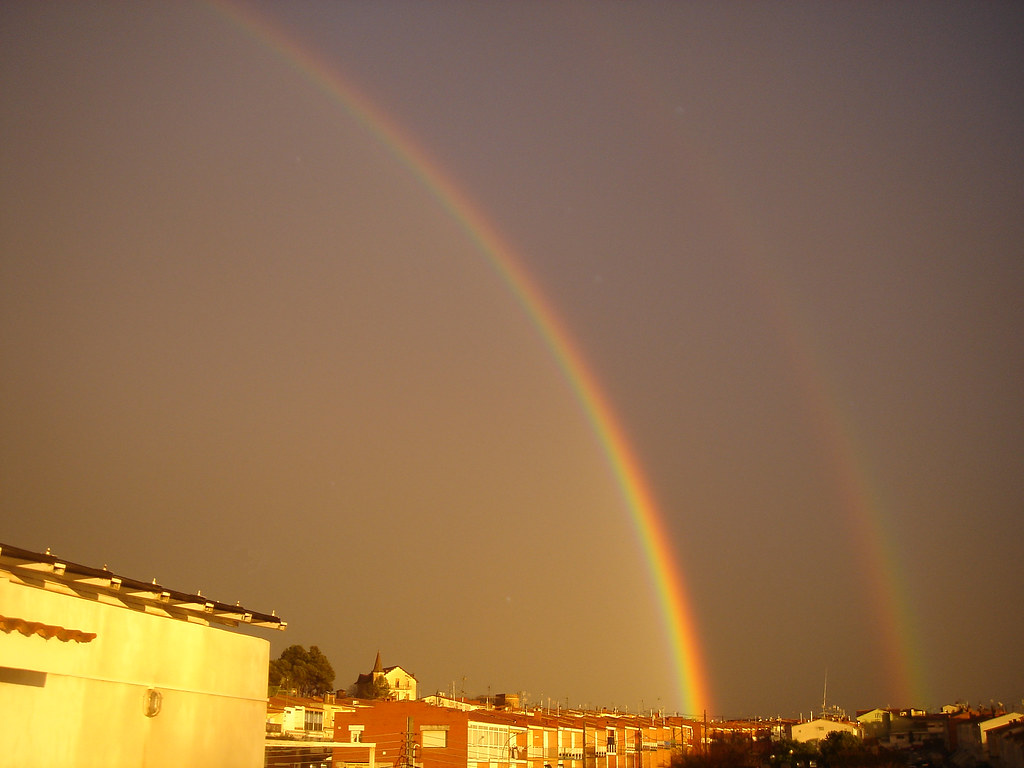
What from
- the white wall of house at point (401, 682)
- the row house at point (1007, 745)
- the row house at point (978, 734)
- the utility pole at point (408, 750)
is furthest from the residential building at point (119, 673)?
the white wall of house at point (401, 682)

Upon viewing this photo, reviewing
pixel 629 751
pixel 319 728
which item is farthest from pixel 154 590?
pixel 629 751

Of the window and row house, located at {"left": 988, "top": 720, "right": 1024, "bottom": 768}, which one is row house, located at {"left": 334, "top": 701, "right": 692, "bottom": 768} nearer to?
the window

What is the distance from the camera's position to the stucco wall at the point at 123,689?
12.1 meters

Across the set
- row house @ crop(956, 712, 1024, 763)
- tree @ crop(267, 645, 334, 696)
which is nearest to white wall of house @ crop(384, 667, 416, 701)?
tree @ crop(267, 645, 334, 696)

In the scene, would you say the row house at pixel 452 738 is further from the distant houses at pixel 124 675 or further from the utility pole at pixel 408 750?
the distant houses at pixel 124 675

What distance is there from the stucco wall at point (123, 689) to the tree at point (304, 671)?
59.1 meters

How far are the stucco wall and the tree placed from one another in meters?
59.1

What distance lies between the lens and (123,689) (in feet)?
46.5

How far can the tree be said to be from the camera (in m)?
74.1

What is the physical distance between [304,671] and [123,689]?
64927mm

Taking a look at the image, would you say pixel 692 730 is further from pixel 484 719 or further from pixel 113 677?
pixel 113 677

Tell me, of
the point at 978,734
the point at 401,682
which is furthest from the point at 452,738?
the point at 401,682

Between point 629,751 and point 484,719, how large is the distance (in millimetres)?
24178

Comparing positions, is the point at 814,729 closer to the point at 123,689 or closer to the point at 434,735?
the point at 434,735
